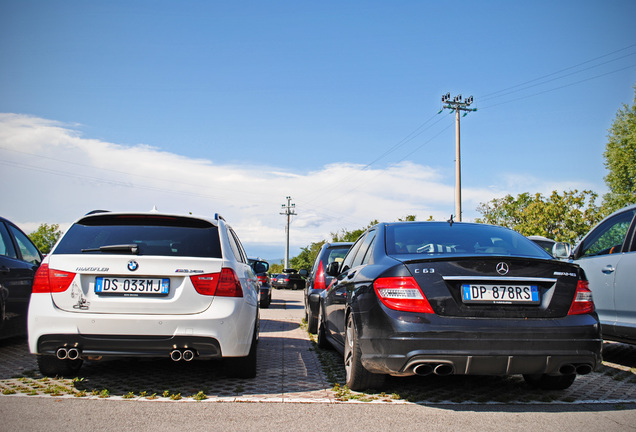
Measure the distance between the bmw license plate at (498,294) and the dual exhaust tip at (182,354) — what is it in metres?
2.27

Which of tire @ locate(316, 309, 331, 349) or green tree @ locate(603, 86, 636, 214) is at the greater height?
green tree @ locate(603, 86, 636, 214)

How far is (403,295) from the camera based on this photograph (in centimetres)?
431

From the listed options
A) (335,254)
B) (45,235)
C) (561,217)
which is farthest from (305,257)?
(335,254)

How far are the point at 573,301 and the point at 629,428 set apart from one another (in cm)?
95

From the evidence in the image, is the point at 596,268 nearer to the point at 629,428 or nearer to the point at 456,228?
the point at 456,228

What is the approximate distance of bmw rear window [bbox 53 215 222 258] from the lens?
16.5 ft

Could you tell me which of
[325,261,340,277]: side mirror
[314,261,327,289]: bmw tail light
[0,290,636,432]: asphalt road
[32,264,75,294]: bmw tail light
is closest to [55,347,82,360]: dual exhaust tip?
[0,290,636,432]: asphalt road

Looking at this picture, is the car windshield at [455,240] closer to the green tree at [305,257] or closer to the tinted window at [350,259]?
the tinted window at [350,259]

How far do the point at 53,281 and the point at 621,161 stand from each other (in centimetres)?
4968

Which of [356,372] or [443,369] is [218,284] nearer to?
[356,372]

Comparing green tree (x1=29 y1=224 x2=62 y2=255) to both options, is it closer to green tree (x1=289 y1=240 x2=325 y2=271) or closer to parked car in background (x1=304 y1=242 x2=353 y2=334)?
green tree (x1=289 y1=240 x2=325 y2=271)

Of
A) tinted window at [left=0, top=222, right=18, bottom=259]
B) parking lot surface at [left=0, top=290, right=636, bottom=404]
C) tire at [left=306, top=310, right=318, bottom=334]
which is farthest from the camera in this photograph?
tire at [left=306, top=310, right=318, bottom=334]

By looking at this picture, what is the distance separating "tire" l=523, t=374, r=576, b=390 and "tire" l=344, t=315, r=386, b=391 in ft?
4.98

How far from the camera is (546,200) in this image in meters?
53.7
